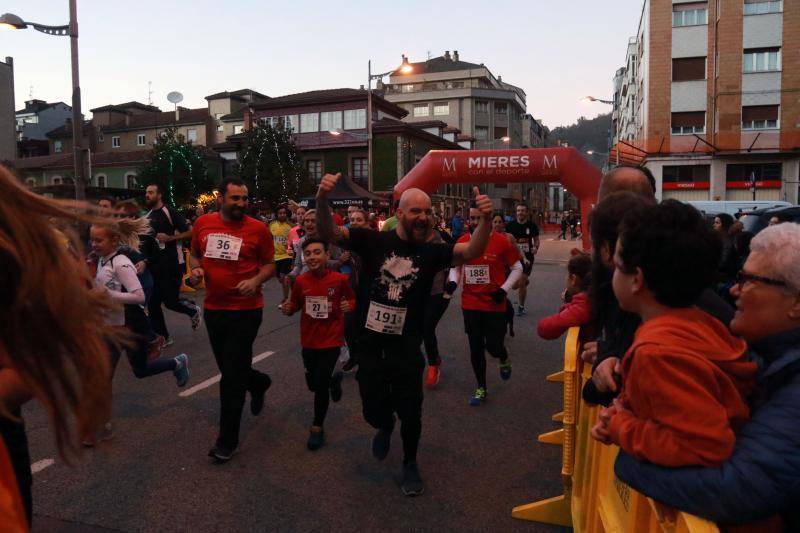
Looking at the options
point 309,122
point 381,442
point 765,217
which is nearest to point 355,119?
point 309,122

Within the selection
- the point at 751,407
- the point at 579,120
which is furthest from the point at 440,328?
the point at 579,120

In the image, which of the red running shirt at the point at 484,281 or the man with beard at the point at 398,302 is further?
the red running shirt at the point at 484,281

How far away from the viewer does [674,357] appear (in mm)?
1531

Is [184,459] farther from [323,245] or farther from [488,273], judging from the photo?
[488,273]

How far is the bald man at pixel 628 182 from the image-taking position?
10.5 ft

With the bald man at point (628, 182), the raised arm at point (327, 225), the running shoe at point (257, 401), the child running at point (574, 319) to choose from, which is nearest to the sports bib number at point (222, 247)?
the raised arm at point (327, 225)

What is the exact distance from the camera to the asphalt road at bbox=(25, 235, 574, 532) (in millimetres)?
3525

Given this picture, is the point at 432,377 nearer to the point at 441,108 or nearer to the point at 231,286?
the point at 231,286

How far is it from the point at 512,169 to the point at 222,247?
30.9 ft

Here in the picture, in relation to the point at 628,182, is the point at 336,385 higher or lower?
lower

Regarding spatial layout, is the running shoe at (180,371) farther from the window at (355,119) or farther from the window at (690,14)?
the window at (355,119)

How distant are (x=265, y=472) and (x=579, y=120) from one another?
6146 inches

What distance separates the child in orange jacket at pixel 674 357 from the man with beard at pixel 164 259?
6873mm

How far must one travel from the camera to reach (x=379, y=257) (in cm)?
399
